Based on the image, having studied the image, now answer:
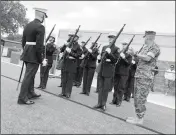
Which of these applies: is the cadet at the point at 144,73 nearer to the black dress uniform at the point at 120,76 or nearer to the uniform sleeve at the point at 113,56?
the uniform sleeve at the point at 113,56

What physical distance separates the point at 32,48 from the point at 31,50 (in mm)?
50

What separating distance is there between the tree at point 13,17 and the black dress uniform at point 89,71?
1079 inches

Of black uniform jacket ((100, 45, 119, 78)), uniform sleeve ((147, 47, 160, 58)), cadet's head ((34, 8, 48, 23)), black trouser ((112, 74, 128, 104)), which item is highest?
cadet's head ((34, 8, 48, 23))

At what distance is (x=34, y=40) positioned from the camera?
5531 millimetres

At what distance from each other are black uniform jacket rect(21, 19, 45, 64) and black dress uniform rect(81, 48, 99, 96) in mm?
3044

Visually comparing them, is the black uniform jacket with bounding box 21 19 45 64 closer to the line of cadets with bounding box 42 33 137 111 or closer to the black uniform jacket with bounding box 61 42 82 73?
the line of cadets with bounding box 42 33 137 111

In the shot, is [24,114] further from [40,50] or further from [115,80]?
[115,80]

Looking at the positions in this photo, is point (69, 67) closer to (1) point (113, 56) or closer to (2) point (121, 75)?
(2) point (121, 75)

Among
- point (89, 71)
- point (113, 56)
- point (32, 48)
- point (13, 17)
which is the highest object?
point (13, 17)

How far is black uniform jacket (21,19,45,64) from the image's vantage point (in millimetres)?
5402

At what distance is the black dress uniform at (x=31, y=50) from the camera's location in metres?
5.41

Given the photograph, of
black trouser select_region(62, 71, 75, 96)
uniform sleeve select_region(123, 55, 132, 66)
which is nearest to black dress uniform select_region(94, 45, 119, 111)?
uniform sleeve select_region(123, 55, 132, 66)

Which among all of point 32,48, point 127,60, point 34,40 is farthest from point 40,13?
point 127,60

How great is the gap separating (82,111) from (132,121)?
1110 millimetres
